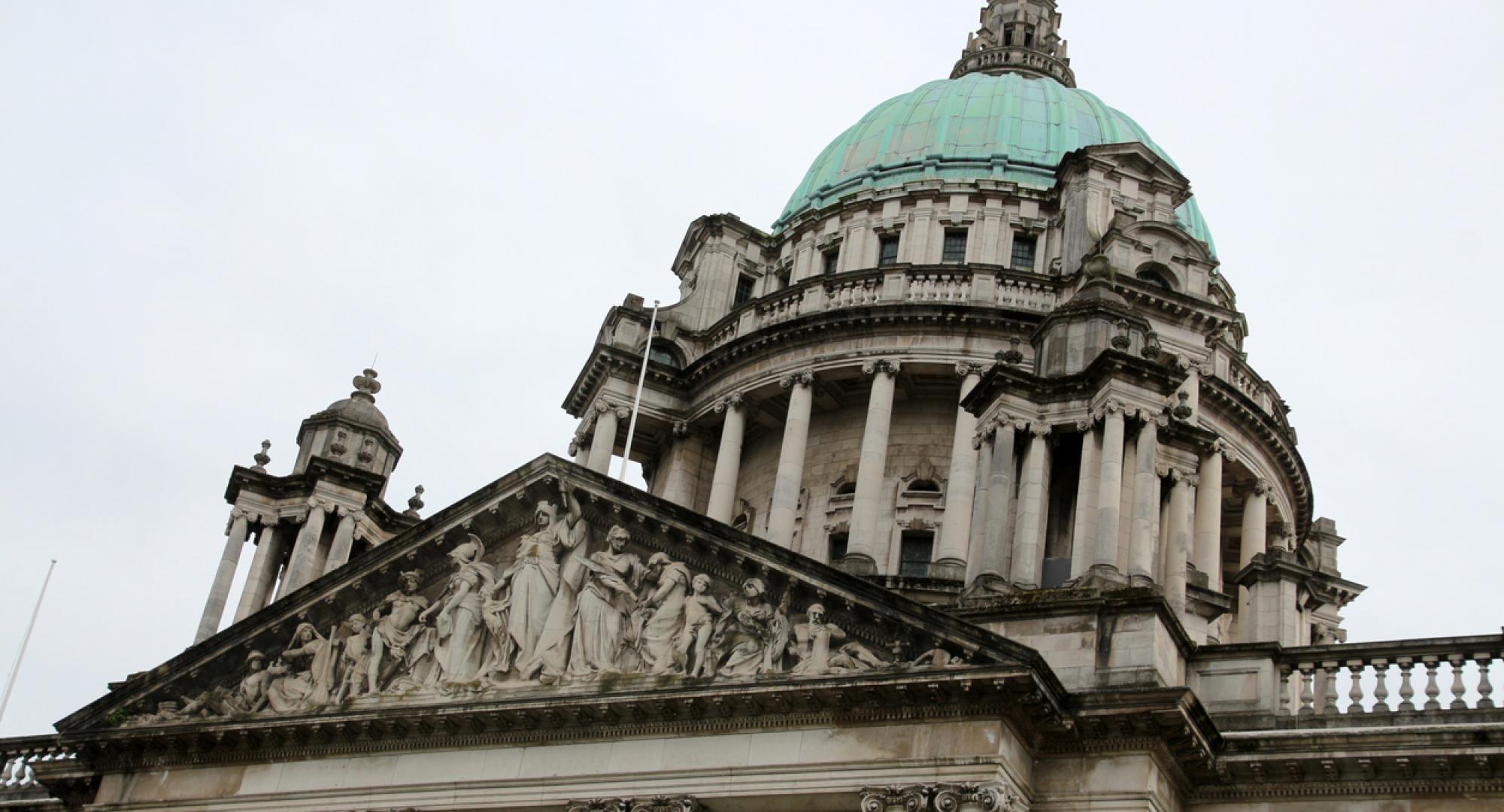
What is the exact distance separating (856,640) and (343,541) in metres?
15.4

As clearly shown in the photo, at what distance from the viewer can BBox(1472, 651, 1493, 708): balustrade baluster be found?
2200 cm

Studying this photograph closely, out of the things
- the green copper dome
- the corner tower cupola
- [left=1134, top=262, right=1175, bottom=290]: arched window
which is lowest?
the corner tower cupola

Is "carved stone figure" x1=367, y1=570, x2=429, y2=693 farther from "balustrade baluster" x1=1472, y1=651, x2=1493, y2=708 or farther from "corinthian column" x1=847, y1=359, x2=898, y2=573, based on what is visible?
"balustrade baluster" x1=1472, y1=651, x2=1493, y2=708

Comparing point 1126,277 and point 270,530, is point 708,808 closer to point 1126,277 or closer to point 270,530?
point 270,530

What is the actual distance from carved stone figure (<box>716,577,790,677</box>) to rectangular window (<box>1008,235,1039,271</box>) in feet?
70.5

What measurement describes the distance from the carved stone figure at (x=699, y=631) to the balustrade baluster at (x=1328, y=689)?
795cm

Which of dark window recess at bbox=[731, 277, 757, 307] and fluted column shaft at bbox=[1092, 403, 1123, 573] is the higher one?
dark window recess at bbox=[731, 277, 757, 307]

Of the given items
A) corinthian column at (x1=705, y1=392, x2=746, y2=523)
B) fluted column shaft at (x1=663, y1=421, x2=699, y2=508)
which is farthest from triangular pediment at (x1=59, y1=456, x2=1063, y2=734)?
fluted column shaft at (x1=663, y1=421, x2=699, y2=508)

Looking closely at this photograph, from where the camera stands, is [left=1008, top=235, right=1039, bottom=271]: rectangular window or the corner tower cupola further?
[left=1008, top=235, right=1039, bottom=271]: rectangular window

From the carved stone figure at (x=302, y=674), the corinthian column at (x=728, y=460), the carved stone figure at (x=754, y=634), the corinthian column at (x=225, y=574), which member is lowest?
the carved stone figure at (x=302, y=674)

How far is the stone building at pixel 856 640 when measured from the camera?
22.2 m

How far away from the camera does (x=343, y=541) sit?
35.6 m

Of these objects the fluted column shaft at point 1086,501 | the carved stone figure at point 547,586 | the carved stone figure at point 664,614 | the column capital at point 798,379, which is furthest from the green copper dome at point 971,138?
the carved stone figure at point 664,614

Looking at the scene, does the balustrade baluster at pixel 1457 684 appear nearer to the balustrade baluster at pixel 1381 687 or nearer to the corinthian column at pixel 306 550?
the balustrade baluster at pixel 1381 687
